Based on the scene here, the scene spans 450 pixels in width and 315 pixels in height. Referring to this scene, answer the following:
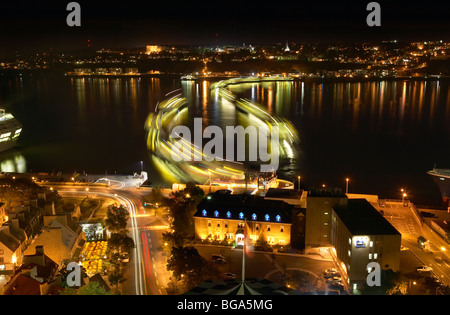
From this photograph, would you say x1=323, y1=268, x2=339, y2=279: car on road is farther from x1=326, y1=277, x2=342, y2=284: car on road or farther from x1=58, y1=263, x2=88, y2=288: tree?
x1=58, y1=263, x2=88, y2=288: tree

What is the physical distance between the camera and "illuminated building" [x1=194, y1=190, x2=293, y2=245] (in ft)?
15.2

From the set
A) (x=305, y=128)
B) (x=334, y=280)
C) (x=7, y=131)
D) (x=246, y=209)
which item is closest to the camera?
(x=334, y=280)

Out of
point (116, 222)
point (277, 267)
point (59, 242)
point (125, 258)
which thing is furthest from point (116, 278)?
point (277, 267)

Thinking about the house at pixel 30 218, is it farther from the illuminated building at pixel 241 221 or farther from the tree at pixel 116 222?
the illuminated building at pixel 241 221

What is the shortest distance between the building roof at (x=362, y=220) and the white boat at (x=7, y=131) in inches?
435

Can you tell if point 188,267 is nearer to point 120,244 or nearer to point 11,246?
point 120,244

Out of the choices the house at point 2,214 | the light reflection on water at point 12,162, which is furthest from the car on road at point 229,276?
the light reflection on water at point 12,162

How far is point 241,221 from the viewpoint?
472 centimetres

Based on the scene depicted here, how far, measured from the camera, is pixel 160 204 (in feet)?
18.9

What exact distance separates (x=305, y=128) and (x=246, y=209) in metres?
10.8

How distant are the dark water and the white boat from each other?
363mm

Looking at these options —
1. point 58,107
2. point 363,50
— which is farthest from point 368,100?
point 363,50

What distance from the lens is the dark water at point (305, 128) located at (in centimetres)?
982

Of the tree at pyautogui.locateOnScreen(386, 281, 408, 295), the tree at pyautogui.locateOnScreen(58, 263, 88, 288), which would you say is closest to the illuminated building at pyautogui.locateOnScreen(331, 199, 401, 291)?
the tree at pyautogui.locateOnScreen(386, 281, 408, 295)
